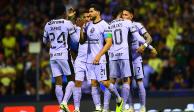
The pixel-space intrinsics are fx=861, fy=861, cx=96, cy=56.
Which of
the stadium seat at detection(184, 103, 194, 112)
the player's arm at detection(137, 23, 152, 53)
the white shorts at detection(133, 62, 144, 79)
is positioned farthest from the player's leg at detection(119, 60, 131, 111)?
the stadium seat at detection(184, 103, 194, 112)

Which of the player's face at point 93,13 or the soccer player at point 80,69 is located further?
the soccer player at point 80,69

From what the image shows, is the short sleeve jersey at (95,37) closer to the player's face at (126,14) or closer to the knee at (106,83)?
the knee at (106,83)

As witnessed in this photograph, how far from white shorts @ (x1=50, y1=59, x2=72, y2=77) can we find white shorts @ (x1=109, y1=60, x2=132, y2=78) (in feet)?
3.27

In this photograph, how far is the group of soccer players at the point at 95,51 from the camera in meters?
19.0

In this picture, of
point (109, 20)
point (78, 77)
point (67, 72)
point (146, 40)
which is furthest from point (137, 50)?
point (109, 20)

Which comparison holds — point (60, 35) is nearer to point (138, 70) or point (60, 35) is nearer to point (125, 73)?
point (125, 73)

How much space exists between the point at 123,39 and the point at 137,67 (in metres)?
0.82

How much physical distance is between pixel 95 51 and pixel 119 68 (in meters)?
0.85

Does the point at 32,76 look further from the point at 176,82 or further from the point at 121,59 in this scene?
the point at 121,59

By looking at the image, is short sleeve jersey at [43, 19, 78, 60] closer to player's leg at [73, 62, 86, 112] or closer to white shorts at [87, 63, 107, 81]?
player's leg at [73, 62, 86, 112]

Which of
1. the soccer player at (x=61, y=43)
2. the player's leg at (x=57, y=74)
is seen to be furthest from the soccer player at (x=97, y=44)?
the player's leg at (x=57, y=74)

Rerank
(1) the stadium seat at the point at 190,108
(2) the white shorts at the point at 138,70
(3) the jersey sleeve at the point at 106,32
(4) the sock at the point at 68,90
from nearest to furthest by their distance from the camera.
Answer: (3) the jersey sleeve at the point at 106,32 < (4) the sock at the point at 68,90 < (2) the white shorts at the point at 138,70 < (1) the stadium seat at the point at 190,108

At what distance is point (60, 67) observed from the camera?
63.6 ft

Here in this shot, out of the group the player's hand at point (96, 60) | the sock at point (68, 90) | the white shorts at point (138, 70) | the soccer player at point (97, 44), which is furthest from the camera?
the white shorts at point (138, 70)
